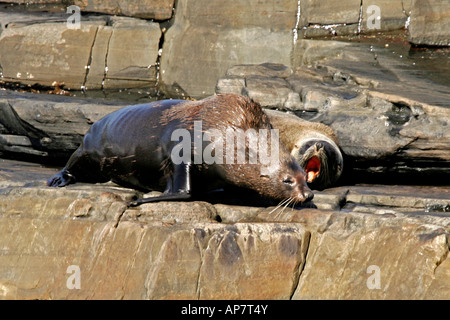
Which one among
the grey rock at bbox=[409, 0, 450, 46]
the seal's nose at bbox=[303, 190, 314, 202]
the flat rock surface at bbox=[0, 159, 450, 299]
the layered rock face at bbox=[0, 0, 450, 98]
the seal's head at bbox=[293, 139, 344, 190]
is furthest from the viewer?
the layered rock face at bbox=[0, 0, 450, 98]

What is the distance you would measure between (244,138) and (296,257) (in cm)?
115

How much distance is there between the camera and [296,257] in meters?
5.56

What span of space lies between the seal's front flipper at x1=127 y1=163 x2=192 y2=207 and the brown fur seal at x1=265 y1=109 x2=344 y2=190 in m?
2.02

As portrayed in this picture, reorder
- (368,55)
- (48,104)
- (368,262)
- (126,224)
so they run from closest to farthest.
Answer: (368,262) < (126,224) < (48,104) < (368,55)

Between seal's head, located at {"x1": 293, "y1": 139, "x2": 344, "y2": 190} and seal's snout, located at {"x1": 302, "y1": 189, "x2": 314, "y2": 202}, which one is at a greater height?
seal's snout, located at {"x1": 302, "y1": 189, "x2": 314, "y2": 202}

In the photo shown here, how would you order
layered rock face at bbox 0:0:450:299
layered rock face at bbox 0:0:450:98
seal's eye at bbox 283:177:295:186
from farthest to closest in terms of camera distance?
layered rock face at bbox 0:0:450:98, seal's eye at bbox 283:177:295:186, layered rock face at bbox 0:0:450:299

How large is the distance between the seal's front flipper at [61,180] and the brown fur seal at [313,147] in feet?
7.92

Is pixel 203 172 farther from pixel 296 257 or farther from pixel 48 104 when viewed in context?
pixel 48 104

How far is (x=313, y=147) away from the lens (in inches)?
320

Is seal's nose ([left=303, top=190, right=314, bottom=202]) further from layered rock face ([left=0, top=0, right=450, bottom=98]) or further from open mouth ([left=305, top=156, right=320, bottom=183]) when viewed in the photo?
layered rock face ([left=0, top=0, right=450, bottom=98])

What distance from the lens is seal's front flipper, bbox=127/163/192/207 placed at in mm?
6031

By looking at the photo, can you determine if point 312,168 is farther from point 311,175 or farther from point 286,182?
point 286,182

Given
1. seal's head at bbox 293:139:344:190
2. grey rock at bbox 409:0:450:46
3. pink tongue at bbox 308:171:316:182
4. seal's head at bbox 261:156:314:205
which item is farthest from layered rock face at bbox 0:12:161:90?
seal's head at bbox 261:156:314:205

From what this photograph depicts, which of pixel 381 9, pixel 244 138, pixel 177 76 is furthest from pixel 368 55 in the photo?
pixel 244 138
